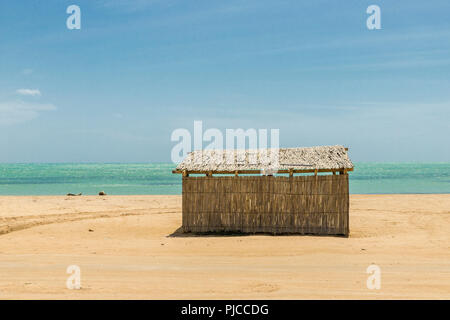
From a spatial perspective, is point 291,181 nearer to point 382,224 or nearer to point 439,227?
point 382,224

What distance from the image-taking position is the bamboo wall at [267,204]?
11.9 meters

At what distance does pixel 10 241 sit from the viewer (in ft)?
39.4

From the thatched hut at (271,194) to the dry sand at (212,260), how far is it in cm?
49

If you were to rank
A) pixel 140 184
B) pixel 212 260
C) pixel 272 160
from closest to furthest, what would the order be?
1. pixel 212 260
2. pixel 272 160
3. pixel 140 184

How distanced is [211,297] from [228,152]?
7.26m

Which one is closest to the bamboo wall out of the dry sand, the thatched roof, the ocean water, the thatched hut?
the thatched hut

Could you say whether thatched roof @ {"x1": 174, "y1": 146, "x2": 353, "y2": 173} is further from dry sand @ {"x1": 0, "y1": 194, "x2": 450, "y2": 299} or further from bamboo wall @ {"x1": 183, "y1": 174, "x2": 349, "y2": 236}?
dry sand @ {"x1": 0, "y1": 194, "x2": 450, "y2": 299}

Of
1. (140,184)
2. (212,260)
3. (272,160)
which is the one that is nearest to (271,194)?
(272,160)

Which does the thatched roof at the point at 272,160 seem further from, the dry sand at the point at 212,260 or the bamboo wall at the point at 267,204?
the dry sand at the point at 212,260

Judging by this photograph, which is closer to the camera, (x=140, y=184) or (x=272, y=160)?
(x=272, y=160)

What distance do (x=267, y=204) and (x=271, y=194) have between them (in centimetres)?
29

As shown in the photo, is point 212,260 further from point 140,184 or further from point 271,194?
point 140,184

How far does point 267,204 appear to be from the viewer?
39.9 feet
